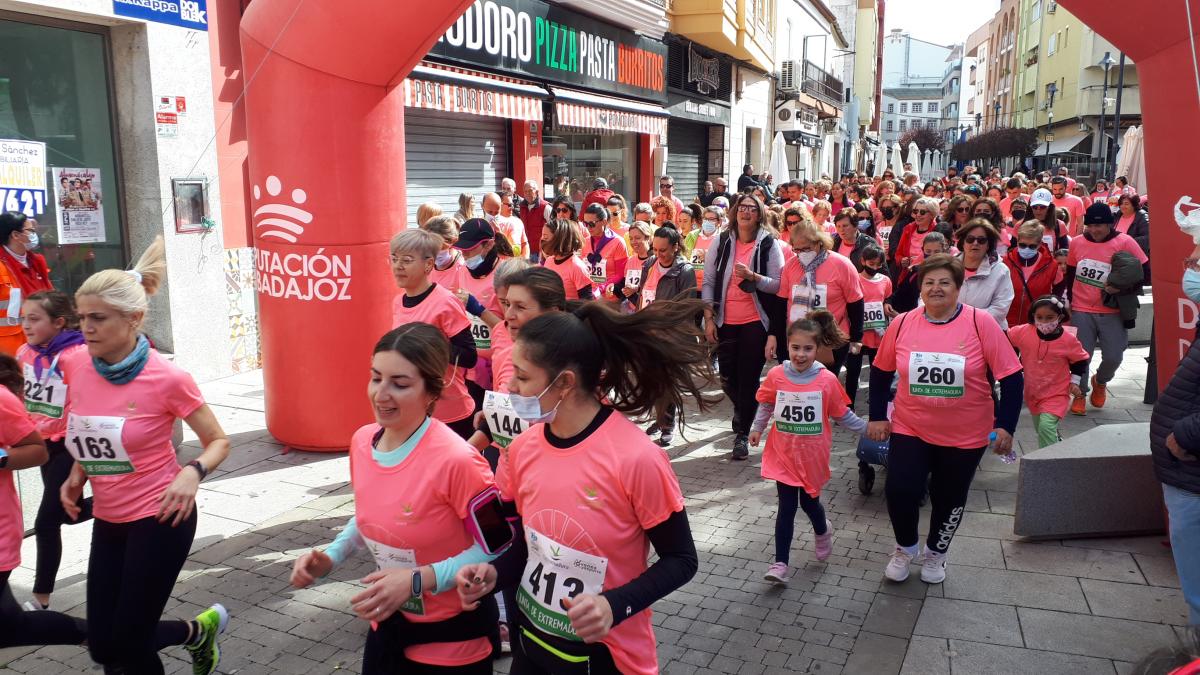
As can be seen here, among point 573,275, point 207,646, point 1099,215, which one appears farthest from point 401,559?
point 1099,215

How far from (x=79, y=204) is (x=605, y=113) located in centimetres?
1077

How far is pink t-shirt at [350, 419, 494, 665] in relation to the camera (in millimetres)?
2658

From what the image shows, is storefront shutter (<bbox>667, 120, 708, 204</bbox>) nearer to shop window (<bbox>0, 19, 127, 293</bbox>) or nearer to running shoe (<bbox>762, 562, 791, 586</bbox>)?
shop window (<bbox>0, 19, 127, 293</bbox>)

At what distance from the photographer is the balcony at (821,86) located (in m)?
38.8

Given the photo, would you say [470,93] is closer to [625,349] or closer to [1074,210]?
[1074,210]

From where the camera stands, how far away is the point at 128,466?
3.45 meters

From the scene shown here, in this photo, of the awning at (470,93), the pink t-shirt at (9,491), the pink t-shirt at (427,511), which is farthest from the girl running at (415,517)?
the awning at (470,93)

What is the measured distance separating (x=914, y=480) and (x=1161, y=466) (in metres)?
1.22

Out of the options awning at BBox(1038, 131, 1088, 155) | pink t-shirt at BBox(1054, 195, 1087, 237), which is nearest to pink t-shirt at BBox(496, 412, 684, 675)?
pink t-shirt at BBox(1054, 195, 1087, 237)

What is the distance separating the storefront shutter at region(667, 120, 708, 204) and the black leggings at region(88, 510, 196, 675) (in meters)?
20.6

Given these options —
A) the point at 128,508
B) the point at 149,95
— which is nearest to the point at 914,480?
the point at 128,508

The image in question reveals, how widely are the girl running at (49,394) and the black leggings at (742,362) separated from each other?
4.34 metres

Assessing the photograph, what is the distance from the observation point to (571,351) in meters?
2.52

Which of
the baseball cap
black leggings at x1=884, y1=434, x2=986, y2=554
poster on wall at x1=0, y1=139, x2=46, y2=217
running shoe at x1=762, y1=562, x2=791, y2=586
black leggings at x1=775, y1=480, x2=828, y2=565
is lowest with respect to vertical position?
running shoe at x1=762, y1=562, x2=791, y2=586
